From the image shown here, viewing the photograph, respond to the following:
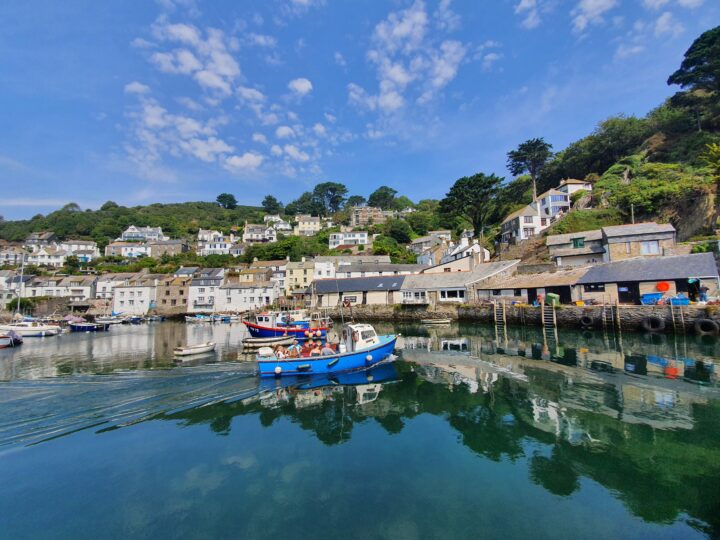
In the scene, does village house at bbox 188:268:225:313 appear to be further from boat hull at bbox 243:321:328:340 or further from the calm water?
the calm water

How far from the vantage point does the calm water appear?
644cm

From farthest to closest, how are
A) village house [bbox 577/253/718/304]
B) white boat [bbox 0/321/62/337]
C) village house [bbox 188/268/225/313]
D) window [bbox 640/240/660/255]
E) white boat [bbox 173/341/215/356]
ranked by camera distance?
village house [bbox 188/268/225/313], white boat [bbox 0/321/62/337], window [bbox 640/240/660/255], village house [bbox 577/253/718/304], white boat [bbox 173/341/215/356]

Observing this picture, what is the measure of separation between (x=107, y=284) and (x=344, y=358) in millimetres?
69911

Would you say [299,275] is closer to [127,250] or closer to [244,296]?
[244,296]

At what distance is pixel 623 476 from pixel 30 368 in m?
27.9

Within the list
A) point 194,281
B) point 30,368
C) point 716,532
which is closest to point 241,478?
point 716,532

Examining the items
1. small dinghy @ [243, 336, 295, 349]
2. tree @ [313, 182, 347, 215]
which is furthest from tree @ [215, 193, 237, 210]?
small dinghy @ [243, 336, 295, 349]

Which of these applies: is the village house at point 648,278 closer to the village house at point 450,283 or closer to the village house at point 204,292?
the village house at point 450,283

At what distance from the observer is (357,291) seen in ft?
164

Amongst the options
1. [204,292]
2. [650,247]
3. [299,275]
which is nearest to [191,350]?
[299,275]

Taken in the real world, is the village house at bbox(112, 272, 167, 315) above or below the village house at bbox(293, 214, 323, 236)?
below

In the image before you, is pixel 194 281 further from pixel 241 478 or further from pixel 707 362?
pixel 707 362

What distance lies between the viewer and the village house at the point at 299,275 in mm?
65312

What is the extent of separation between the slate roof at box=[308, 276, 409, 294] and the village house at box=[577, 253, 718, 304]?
76.5 feet
